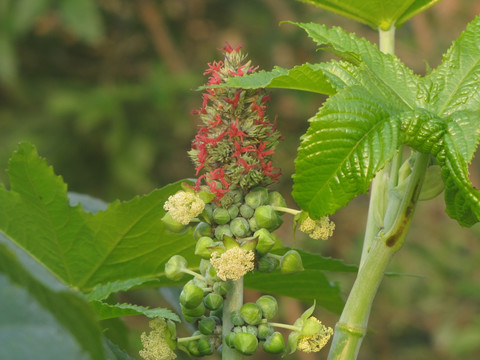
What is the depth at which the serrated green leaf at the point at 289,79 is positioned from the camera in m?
0.76

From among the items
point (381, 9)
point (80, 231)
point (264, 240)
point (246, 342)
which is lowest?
point (246, 342)

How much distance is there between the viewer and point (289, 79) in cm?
80

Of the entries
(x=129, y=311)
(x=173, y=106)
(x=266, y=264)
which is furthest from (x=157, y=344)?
(x=173, y=106)

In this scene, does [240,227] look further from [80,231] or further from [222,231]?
[80,231]

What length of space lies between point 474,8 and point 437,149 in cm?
630

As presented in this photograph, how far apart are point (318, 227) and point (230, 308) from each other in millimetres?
138

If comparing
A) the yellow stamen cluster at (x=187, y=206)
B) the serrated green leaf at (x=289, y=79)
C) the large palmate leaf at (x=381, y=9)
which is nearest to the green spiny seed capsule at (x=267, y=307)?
the yellow stamen cluster at (x=187, y=206)

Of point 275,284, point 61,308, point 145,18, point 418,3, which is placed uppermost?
point 145,18

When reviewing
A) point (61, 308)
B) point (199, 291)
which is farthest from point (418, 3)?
point (61, 308)

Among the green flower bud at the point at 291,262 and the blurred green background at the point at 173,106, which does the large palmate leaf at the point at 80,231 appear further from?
the blurred green background at the point at 173,106

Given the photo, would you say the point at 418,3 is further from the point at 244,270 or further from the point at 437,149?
the point at 244,270

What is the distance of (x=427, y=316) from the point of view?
16.6ft

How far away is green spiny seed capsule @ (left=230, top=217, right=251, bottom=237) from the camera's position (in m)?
0.77

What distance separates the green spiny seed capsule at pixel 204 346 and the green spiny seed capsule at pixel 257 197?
16 centimetres
